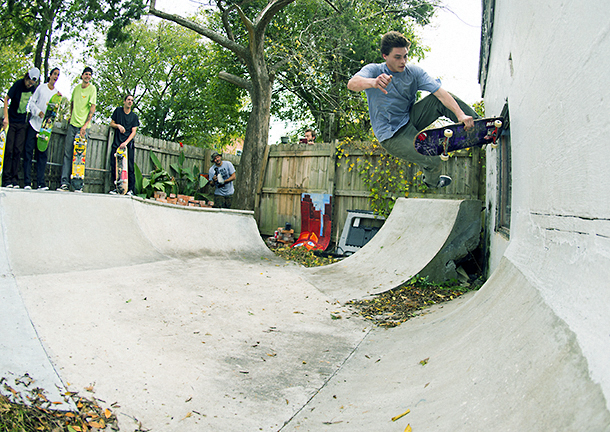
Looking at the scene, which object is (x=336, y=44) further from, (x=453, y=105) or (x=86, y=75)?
(x=453, y=105)

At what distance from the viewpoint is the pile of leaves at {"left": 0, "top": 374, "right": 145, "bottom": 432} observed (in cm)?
151

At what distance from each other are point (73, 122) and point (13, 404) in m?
6.50

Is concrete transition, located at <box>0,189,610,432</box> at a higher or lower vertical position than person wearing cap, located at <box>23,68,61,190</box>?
lower

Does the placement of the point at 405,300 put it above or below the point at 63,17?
below

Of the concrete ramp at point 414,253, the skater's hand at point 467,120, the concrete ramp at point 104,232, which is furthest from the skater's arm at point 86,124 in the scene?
the skater's hand at point 467,120

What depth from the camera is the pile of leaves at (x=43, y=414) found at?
1.51 meters

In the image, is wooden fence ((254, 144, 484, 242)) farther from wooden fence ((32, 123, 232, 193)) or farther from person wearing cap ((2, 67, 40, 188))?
person wearing cap ((2, 67, 40, 188))

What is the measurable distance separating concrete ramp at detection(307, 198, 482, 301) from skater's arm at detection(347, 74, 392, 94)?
7.26 feet

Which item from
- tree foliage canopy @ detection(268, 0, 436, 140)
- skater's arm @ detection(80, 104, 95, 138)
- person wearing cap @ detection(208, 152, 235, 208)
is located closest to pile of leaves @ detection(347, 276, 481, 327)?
skater's arm @ detection(80, 104, 95, 138)

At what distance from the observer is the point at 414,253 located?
5.18 meters

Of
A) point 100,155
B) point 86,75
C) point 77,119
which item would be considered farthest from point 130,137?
point 100,155

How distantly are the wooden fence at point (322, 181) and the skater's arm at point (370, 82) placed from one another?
189 inches

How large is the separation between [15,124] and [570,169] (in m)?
7.44

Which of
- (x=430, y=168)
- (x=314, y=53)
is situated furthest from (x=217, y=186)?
(x=430, y=168)
